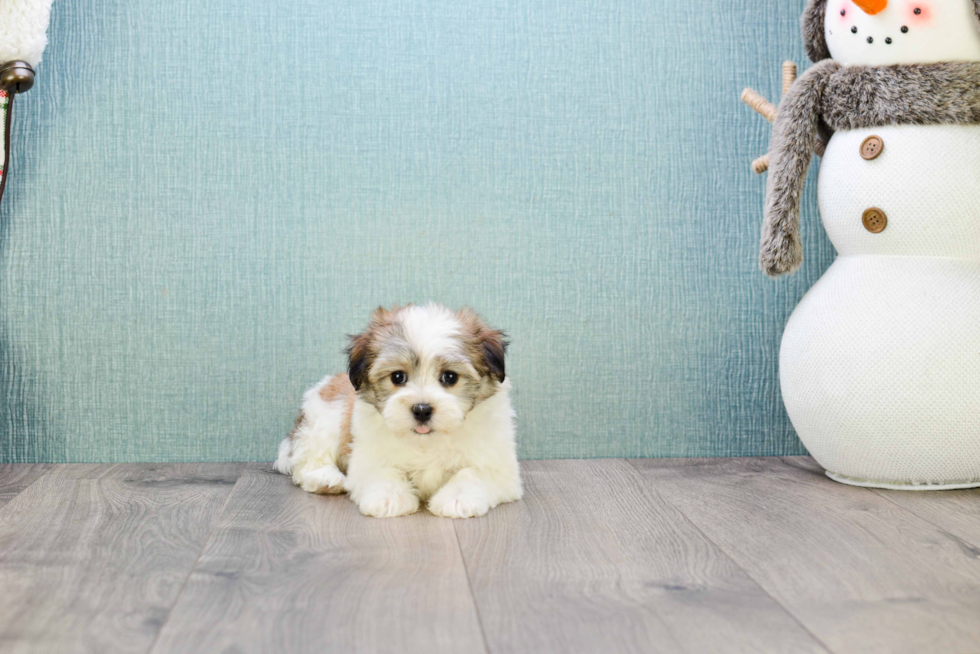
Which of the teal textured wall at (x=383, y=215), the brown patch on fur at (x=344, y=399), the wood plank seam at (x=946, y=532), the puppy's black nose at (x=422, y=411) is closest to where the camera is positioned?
the wood plank seam at (x=946, y=532)

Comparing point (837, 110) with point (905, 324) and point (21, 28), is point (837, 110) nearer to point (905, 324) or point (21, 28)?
point (905, 324)

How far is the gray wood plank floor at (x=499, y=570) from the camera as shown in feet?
4.07

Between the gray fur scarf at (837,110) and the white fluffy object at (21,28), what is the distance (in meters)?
1.78

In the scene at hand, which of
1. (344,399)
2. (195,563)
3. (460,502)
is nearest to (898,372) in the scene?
(460,502)

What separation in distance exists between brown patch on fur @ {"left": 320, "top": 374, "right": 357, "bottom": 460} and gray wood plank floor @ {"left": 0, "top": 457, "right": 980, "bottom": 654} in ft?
0.51

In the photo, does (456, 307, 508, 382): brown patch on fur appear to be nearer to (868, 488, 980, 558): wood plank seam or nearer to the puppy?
the puppy

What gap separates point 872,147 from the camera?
6.79ft

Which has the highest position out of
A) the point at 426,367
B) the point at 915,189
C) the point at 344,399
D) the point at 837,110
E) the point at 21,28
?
the point at 21,28

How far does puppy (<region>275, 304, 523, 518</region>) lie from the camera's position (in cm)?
186

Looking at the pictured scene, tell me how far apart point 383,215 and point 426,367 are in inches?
27.5

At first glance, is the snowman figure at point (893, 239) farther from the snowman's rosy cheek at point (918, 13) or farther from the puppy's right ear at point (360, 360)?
the puppy's right ear at point (360, 360)

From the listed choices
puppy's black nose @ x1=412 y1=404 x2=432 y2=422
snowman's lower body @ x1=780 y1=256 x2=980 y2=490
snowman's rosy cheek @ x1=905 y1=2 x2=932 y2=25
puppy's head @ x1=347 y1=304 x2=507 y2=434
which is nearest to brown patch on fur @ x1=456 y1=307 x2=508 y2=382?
puppy's head @ x1=347 y1=304 x2=507 y2=434

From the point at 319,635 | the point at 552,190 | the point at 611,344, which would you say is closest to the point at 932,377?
the point at 611,344

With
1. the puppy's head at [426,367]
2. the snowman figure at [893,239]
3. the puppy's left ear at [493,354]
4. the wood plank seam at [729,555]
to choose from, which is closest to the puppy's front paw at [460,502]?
the puppy's head at [426,367]
